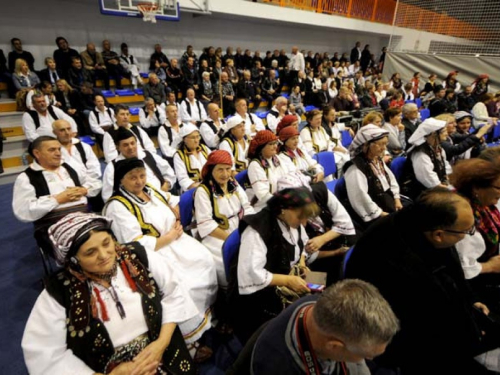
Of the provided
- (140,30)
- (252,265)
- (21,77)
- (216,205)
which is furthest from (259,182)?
(140,30)

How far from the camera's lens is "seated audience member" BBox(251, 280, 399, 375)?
846 millimetres

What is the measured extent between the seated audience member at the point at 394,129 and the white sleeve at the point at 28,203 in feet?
14.7

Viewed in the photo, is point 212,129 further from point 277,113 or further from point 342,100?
point 342,100

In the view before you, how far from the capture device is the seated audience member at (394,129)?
4422 mm

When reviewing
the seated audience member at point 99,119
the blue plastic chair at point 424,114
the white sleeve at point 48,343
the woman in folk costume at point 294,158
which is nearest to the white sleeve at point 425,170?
the woman in folk costume at point 294,158

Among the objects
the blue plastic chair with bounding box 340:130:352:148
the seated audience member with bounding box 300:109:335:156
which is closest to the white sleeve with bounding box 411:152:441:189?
the seated audience member with bounding box 300:109:335:156

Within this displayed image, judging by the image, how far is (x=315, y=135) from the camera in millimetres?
4496

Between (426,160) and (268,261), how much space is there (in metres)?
2.42

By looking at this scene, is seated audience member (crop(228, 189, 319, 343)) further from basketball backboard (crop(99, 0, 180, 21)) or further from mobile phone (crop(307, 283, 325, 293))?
basketball backboard (crop(99, 0, 180, 21))

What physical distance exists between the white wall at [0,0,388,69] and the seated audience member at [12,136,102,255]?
21.8ft

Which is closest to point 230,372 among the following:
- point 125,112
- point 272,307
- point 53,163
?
point 272,307

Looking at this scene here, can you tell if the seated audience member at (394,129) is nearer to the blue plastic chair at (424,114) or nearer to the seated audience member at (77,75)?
the blue plastic chair at (424,114)

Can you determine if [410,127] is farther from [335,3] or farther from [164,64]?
[335,3]

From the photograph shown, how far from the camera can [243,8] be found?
29.5ft
